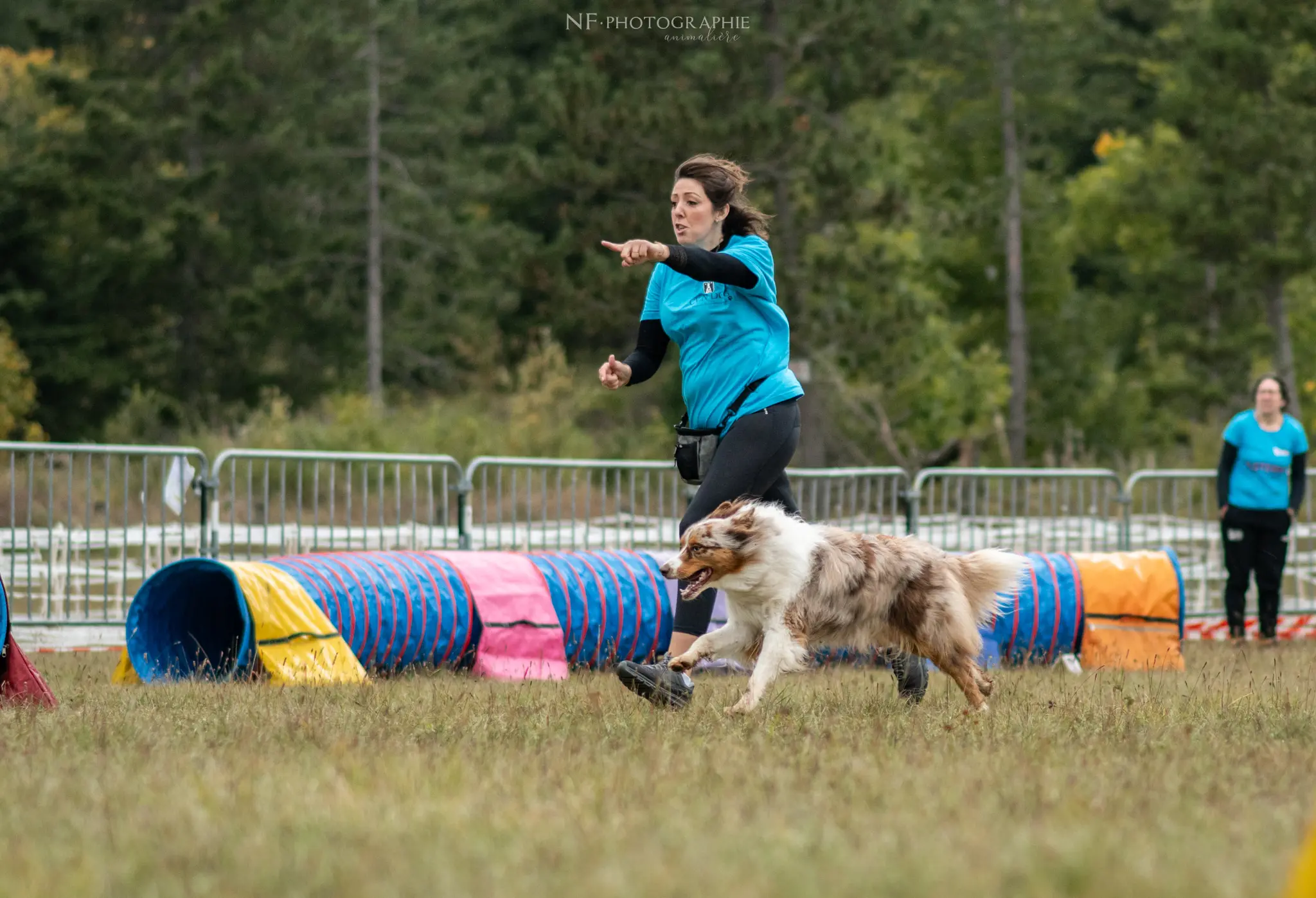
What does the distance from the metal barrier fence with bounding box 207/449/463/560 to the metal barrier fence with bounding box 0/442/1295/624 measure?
0.02 m

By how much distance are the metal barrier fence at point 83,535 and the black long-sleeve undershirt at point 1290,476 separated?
737 centimetres

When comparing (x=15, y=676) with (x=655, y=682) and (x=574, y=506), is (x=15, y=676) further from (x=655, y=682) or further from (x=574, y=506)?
(x=574, y=506)

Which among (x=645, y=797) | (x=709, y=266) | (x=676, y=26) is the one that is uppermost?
(x=676, y=26)

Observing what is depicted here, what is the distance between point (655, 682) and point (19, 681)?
2463mm

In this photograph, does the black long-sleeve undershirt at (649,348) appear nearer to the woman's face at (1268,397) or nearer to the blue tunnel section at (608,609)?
the blue tunnel section at (608,609)

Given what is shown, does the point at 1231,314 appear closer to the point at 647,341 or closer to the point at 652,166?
the point at 652,166

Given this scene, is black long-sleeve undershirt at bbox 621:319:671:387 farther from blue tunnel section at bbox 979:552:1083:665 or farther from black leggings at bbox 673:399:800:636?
blue tunnel section at bbox 979:552:1083:665

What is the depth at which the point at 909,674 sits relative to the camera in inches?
265

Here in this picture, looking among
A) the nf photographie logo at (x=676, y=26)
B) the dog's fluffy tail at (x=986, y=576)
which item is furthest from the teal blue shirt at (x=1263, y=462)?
the nf photographie logo at (x=676, y=26)

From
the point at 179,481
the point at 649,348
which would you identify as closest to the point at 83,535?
the point at 179,481

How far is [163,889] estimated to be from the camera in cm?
291

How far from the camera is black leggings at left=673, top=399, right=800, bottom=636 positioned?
6.05 m

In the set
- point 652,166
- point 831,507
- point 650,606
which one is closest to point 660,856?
point 650,606

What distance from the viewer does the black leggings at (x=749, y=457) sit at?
6055 millimetres
